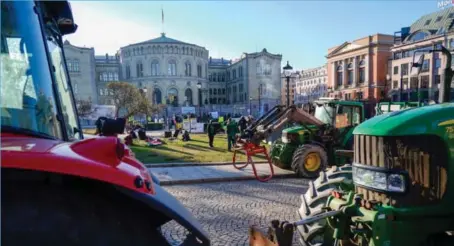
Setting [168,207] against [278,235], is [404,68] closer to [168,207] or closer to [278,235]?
[278,235]

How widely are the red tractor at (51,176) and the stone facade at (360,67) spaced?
61.5 metres

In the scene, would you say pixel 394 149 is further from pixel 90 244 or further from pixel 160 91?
pixel 160 91

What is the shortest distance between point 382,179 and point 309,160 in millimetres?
7200

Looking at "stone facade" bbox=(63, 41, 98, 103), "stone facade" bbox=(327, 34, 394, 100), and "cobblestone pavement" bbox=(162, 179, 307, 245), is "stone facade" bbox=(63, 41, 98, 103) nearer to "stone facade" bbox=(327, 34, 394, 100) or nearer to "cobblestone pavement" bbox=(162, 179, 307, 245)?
"stone facade" bbox=(327, 34, 394, 100)

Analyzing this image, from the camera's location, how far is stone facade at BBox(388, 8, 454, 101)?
155 feet

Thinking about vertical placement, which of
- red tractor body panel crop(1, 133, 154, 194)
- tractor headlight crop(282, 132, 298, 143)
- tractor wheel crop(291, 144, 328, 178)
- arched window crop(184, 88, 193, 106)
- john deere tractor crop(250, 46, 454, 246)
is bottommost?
tractor wheel crop(291, 144, 328, 178)

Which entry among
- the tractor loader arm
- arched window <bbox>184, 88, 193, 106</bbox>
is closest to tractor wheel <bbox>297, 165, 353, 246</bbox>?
the tractor loader arm

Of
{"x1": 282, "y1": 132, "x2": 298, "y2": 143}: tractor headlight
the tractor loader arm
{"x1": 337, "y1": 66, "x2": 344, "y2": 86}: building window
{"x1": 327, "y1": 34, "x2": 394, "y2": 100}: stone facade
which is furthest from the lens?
{"x1": 337, "y1": 66, "x2": 344, "y2": 86}: building window

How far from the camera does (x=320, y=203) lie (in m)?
3.73

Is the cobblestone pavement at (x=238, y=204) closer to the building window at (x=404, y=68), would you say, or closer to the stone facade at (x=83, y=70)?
the building window at (x=404, y=68)

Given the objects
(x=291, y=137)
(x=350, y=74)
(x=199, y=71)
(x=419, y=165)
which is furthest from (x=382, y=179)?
(x=199, y=71)

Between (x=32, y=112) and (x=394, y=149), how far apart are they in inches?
116

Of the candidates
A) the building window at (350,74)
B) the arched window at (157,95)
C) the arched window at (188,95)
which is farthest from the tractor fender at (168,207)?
the arched window at (188,95)

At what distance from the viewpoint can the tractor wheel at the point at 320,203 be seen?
351 centimetres
